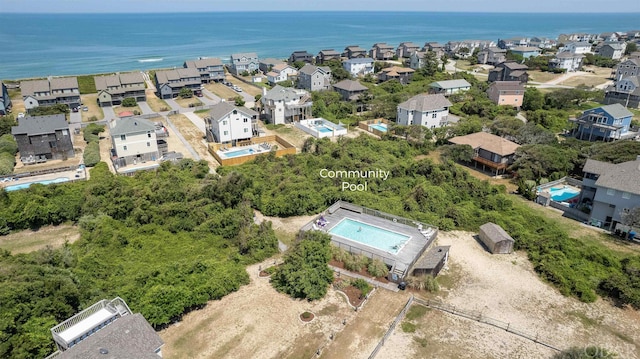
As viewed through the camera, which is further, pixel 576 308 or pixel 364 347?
pixel 576 308

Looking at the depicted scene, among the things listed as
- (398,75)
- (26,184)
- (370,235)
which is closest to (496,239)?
(370,235)

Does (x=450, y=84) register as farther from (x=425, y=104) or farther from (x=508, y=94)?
(x=425, y=104)

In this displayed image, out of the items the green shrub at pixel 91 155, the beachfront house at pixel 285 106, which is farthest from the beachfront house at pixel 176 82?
the green shrub at pixel 91 155

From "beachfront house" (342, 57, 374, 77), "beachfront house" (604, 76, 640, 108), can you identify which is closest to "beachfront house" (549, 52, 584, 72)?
"beachfront house" (604, 76, 640, 108)

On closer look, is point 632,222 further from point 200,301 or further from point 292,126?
point 292,126

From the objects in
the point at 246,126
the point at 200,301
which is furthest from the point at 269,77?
the point at 200,301

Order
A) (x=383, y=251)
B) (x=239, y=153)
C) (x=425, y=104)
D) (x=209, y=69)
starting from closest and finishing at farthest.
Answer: (x=383, y=251), (x=239, y=153), (x=425, y=104), (x=209, y=69)

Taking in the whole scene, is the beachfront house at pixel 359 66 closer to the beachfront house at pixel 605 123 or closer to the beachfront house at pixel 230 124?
the beachfront house at pixel 230 124
